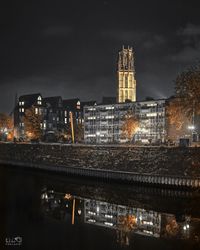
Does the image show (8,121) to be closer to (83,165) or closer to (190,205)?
(83,165)

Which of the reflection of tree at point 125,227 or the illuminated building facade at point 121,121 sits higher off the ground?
the illuminated building facade at point 121,121

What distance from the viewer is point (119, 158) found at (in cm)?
8319

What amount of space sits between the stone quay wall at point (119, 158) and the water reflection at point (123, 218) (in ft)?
63.3

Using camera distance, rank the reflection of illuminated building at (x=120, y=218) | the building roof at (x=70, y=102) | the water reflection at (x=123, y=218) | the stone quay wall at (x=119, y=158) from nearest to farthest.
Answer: the water reflection at (x=123, y=218) → the reflection of illuminated building at (x=120, y=218) → the stone quay wall at (x=119, y=158) → the building roof at (x=70, y=102)

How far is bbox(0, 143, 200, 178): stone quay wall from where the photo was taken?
Answer: 71125 millimetres

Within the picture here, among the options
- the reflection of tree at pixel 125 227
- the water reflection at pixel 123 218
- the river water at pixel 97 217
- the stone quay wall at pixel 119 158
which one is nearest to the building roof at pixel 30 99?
the stone quay wall at pixel 119 158

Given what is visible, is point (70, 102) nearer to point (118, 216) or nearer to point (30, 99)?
point (30, 99)

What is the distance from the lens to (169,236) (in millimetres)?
39812

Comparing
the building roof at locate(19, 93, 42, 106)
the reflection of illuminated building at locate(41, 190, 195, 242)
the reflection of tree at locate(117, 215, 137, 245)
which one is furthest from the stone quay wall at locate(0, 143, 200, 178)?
the building roof at locate(19, 93, 42, 106)

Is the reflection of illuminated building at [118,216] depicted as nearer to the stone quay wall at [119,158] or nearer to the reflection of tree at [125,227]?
the reflection of tree at [125,227]

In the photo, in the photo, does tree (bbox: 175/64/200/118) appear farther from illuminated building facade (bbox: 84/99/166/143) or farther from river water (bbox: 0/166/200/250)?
illuminated building facade (bbox: 84/99/166/143)

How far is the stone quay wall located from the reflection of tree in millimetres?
23115

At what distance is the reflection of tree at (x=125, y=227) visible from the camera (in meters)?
38.9

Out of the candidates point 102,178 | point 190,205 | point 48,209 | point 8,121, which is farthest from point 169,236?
point 8,121
